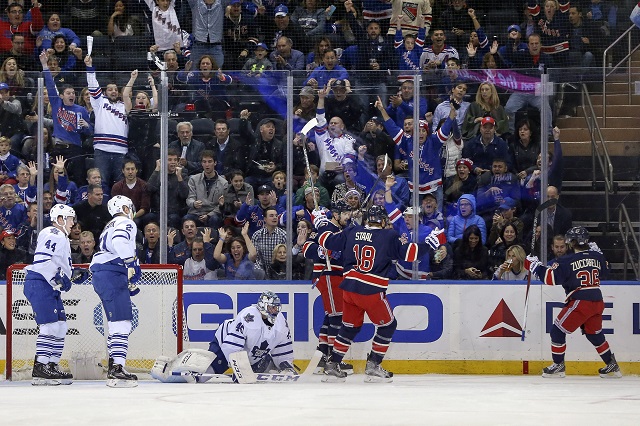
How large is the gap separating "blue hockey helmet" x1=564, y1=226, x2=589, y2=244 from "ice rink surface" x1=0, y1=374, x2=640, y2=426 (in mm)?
1189

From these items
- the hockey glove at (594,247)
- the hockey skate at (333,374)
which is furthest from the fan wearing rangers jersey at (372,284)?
the hockey glove at (594,247)

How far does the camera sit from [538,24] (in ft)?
43.8

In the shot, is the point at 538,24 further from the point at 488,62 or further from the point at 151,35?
the point at 151,35

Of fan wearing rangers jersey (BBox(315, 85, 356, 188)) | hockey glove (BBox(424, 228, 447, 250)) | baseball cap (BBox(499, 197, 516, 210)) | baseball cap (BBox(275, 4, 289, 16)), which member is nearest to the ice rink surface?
hockey glove (BBox(424, 228, 447, 250))

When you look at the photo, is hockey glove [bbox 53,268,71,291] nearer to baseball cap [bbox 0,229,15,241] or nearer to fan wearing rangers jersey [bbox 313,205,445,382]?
baseball cap [bbox 0,229,15,241]

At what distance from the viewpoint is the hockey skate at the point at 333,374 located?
9672 mm

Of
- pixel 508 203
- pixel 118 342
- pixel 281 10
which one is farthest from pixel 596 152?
pixel 118 342

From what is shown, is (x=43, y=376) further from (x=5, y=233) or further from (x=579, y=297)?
(x=579, y=297)

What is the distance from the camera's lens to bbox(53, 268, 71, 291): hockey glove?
938 cm

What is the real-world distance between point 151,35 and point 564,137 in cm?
520

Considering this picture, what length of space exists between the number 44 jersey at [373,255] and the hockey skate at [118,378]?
1.84 metres

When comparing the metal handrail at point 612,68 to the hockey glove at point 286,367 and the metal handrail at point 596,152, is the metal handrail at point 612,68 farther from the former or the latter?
the hockey glove at point 286,367

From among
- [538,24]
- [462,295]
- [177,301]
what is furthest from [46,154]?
[538,24]

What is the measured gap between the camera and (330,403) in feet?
25.6
